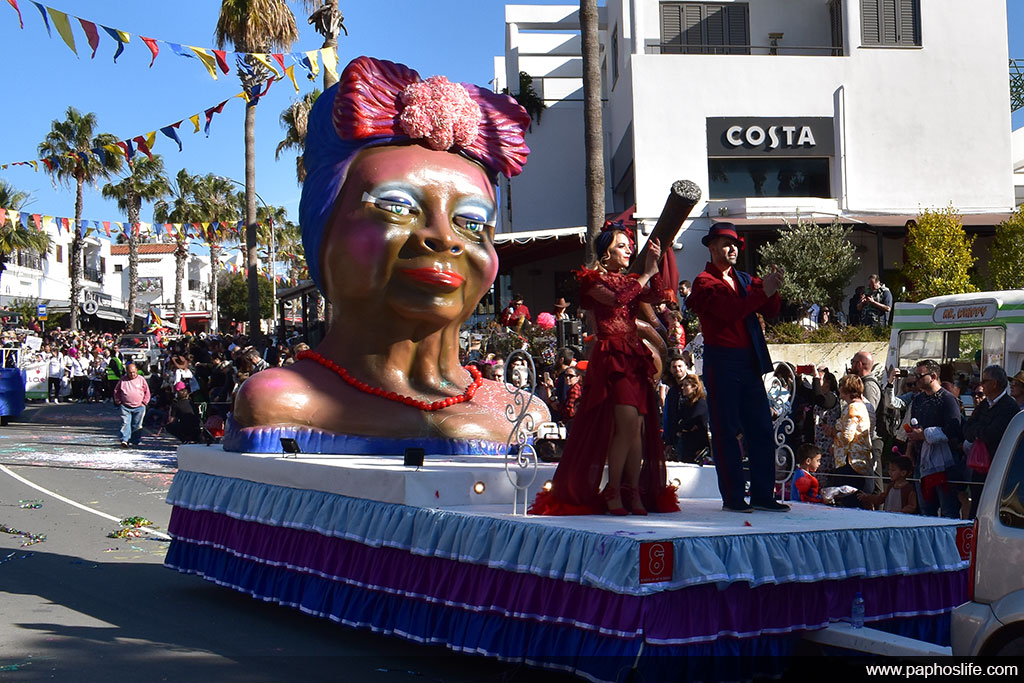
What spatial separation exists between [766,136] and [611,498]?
810 inches

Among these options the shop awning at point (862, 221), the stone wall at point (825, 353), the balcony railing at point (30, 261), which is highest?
the balcony railing at point (30, 261)

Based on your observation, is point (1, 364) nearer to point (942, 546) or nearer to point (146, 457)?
point (146, 457)

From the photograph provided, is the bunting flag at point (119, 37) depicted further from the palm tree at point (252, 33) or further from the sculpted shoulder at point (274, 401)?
the palm tree at point (252, 33)

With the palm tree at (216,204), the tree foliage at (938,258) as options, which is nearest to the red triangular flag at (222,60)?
the tree foliage at (938,258)

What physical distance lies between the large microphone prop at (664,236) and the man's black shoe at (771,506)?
0.91 m

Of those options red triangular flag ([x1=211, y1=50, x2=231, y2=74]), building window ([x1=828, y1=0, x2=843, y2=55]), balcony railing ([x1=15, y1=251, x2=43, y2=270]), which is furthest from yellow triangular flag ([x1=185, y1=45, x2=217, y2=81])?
balcony railing ([x1=15, y1=251, x2=43, y2=270])

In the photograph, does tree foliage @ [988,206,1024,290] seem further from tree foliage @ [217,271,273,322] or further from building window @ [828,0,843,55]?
tree foliage @ [217,271,273,322]

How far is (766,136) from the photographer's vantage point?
83.8 ft

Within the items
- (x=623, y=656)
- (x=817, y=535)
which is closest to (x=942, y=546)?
(x=817, y=535)

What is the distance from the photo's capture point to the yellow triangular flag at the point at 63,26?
12.9 m

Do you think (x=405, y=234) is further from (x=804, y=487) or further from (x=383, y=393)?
(x=804, y=487)

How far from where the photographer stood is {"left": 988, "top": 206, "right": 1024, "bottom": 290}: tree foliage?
22.4 meters

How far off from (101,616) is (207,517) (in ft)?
3.86

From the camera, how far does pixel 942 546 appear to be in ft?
19.8
